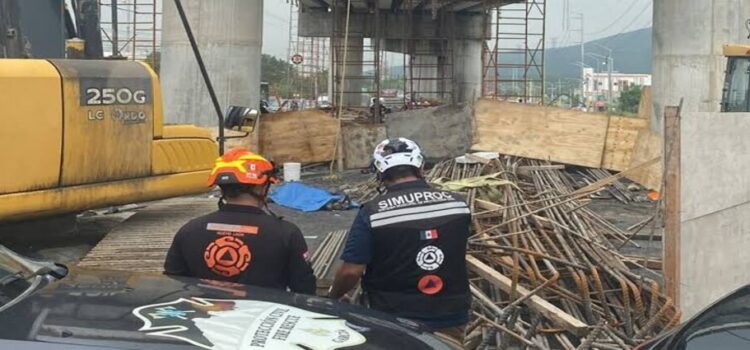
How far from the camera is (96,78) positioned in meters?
6.39

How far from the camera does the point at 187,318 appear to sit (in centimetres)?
273

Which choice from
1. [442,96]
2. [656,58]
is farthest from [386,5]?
[656,58]

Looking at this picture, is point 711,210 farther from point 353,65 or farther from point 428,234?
point 353,65

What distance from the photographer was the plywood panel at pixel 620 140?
16703 millimetres

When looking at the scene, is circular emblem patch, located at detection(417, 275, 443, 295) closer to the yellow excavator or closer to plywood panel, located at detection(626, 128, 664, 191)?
the yellow excavator

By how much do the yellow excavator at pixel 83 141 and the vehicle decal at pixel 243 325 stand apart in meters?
3.49

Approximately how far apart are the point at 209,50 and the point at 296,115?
7.80ft

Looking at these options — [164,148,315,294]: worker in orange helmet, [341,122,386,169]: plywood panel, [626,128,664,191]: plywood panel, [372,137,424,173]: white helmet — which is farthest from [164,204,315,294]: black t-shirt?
[341,122,386,169]: plywood panel

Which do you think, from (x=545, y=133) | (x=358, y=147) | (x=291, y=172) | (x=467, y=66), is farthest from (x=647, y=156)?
(x=467, y=66)

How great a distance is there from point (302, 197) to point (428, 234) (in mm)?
9280

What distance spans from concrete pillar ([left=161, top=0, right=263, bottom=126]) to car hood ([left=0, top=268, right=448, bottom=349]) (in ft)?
48.9

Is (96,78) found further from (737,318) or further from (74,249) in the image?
(737,318)

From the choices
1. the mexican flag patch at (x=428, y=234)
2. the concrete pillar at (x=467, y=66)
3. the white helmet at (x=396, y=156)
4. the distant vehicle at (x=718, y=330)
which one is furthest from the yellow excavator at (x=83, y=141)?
the concrete pillar at (x=467, y=66)

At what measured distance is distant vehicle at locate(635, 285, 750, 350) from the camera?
287 cm
